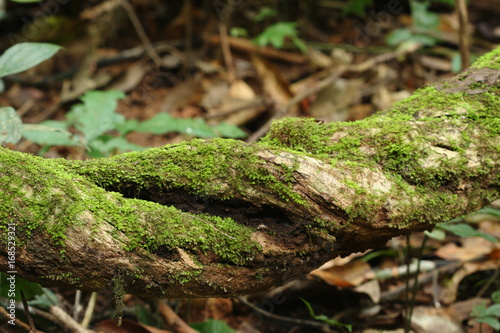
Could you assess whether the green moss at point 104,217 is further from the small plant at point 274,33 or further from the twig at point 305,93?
the small plant at point 274,33

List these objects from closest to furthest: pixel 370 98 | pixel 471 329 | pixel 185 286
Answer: pixel 185 286, pixel 471 329, pixel 370 98

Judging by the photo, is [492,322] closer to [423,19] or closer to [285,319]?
[285,319]

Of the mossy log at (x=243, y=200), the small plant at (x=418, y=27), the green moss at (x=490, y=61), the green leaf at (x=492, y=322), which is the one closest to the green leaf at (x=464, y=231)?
the green leaf at (x=492, y=322)

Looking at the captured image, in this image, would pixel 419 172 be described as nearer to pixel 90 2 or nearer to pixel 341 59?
pixel 341 59

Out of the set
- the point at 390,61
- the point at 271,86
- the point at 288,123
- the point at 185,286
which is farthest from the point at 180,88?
the point at 185,286

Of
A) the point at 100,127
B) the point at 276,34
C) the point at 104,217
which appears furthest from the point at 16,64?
the point at 276,34

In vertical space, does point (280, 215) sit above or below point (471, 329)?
above

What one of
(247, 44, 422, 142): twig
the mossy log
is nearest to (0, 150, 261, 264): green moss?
the mossy log
